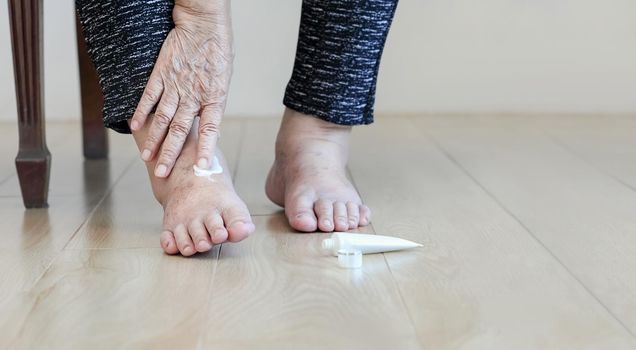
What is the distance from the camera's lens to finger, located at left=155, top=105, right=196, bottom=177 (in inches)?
41.6

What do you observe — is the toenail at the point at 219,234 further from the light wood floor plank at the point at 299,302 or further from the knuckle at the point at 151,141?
the knuckle at the point at 151,141

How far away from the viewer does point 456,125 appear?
2.27 meters

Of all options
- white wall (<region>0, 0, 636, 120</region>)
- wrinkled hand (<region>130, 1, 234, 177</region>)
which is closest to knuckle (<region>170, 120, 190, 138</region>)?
wrinkled hand (<region>130, 1, 234, 177</region>)

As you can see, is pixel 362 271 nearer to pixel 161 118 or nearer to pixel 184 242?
pixel 184 242

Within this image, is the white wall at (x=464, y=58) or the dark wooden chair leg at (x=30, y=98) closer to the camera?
the dark wooden chair leg at (x=30, y=98)

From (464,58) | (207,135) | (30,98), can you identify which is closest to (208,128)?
(207,135)

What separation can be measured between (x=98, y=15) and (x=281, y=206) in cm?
38

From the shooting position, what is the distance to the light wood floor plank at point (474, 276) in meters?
0.74

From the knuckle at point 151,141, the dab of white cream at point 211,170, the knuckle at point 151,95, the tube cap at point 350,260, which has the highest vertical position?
the knuckle at point 151,95

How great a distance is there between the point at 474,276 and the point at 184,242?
1.06ft

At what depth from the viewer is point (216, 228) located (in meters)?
0.99

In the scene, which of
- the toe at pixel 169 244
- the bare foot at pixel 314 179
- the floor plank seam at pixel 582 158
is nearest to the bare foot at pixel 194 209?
the toe at pixel 169 244

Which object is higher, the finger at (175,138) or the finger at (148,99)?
the finger at (148,99)

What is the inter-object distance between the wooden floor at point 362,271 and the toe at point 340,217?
4cm
